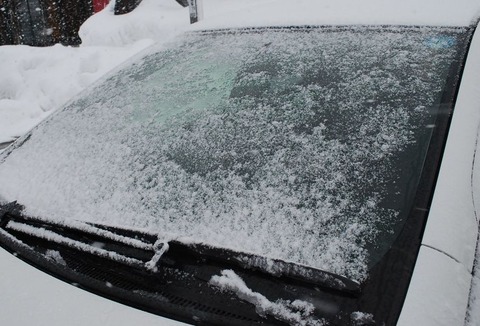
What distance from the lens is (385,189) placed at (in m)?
0.99

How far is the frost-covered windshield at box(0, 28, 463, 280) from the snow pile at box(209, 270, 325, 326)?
84 millimetres

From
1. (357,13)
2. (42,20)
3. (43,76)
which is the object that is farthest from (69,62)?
(42,20)

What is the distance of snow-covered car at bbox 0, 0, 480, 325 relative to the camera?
86 centimetres

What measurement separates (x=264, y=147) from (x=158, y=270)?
47 cm

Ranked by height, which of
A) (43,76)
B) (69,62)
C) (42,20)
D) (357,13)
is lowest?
(43,76)

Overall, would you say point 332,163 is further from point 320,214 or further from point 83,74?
point 83,74

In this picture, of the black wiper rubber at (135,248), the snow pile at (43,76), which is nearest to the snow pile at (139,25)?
the snow pile at (43,76)

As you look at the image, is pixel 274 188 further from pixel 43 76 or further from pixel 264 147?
pixel 43 76

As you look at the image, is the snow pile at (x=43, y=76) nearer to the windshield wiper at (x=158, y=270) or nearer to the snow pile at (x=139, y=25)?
the snow pile at (x=139, y=25)

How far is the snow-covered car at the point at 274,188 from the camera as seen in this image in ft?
2.83

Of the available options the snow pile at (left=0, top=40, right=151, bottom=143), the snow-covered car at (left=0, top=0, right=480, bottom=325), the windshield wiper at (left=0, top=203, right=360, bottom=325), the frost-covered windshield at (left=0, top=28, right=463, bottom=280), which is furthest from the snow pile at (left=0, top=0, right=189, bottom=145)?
the windshield wiper at (left=0, top=203, right=360, bottom=325)

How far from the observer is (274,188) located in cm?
106

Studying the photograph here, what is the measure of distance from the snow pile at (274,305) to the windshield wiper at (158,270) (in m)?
0.01

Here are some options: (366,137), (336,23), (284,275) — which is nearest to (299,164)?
(366,137)
